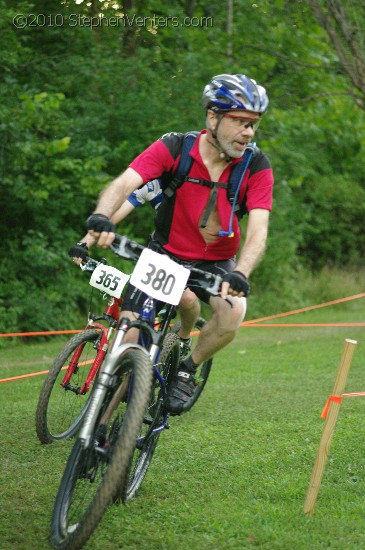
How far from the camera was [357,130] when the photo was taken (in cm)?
1902

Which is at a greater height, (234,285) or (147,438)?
(234,285)

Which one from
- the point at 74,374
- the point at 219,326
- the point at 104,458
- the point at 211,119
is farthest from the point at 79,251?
the point at 74,374

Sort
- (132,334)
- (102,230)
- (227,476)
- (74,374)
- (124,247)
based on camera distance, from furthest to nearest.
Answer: (74,374)
(227,476)
(132,334)
(124,247)
(102,230)

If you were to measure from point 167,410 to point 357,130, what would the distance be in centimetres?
1441

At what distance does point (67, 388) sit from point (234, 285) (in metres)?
2.57

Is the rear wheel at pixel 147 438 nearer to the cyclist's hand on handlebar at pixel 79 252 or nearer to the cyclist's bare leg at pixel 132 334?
the cyclist's bare leg at pixel 132 334

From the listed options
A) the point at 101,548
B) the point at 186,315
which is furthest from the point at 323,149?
the point at 101,548

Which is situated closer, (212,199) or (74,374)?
(212,199)

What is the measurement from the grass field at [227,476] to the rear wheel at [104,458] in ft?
0.66

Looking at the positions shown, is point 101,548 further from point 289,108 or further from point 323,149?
point 323,149

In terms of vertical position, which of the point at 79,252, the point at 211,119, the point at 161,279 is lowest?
the point at 79,252

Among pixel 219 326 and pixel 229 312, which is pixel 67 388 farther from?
pixel 229 312

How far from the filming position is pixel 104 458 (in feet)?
14.5

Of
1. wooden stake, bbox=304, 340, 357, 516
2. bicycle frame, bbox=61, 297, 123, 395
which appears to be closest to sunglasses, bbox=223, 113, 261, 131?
wooden stake, bbox=304, 340, 357, 516
